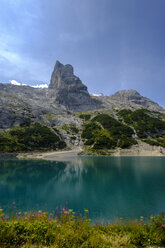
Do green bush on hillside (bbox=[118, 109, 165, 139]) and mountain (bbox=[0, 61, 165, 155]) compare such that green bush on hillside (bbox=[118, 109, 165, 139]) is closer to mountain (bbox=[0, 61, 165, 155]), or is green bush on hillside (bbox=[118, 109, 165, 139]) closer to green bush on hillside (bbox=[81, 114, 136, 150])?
mountain (bbox=[0, 61, 165, 155])

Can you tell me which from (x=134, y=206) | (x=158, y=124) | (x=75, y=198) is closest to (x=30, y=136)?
(x=75, y=198)

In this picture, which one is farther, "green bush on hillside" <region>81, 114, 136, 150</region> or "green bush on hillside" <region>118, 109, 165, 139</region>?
"green bush on hillside" <region>118, 109, 165, 139</region>

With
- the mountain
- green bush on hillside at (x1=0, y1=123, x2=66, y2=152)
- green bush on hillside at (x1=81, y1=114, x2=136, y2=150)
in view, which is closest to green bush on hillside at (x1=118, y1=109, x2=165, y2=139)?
the mountain

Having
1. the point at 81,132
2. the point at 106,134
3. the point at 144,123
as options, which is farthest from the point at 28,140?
the point at 144,123

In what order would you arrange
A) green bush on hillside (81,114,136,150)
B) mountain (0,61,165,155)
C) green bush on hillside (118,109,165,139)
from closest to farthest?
mountain (0,61,165,155) → green bush on hillside (81,114,136,150) → green bush on hillside (118,109,165,139)

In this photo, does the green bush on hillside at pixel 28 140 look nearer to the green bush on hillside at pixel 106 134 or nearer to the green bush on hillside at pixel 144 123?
the green bush on hillside at pixel 106 134

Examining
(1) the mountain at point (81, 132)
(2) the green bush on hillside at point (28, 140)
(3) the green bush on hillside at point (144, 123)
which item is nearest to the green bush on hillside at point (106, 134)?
(1) the mountain at point (81, 132)

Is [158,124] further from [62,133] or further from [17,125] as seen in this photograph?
[17,125]

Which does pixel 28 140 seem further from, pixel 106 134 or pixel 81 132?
pixel 106 134

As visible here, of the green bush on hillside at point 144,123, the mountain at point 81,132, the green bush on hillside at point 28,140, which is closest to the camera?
the green bush on hillside at point 28,140

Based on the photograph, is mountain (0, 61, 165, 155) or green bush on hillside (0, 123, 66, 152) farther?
mountain (0, 61, 165, 155)

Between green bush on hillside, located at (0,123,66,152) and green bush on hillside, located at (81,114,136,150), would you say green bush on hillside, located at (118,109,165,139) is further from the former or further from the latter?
green bush on hillside, located at (0,123,66,152)

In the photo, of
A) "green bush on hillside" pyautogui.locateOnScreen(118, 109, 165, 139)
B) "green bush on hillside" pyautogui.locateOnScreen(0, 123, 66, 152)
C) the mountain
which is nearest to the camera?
"green bush on hillside" pyautogui.locateOnScreen(0, 123, 66, 152)

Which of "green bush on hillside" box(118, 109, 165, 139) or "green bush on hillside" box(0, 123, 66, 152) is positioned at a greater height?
"green bush on hillside" box(118, 109, 165, 139)
